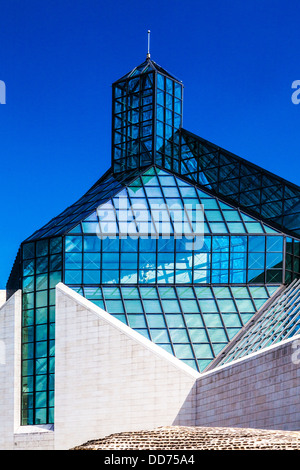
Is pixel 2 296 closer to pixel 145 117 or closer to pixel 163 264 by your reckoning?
pixel 145 117

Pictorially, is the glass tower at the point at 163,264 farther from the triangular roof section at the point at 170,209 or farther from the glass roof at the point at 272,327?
the glass roof at the point at 272,327

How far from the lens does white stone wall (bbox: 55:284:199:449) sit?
4897cm

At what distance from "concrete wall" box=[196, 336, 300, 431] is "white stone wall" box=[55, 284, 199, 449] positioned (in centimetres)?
187

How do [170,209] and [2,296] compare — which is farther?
[2,296]

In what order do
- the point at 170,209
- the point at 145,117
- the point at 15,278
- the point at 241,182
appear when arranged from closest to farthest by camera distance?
the point at 170,209
the point at 241,182
the point at 15,278
the point at 145,117

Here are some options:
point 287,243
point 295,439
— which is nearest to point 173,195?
point 287,243

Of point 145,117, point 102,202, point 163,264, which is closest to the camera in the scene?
point 163,264

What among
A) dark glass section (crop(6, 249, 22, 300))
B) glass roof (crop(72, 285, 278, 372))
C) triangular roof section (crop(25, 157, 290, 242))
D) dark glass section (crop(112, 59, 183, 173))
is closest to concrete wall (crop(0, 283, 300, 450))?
glass roof (crop(72, 285, 278, 372))

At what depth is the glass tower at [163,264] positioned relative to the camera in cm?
5366

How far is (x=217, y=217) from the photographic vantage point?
58.2 meters

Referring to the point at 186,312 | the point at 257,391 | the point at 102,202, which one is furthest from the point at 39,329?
the point at 257,391

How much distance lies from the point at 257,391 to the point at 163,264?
679 inches

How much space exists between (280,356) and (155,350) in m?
12.6

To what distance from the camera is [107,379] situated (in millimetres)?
51406
